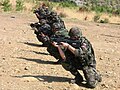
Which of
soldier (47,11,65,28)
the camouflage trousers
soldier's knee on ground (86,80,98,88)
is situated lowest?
soldier's knee on ground (86,80,98,88)

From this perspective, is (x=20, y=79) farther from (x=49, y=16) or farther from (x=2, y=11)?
(x=2, y=11)

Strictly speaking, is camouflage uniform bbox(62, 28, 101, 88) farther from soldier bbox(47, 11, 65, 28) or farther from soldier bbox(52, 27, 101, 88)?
soldier bbox(47, 11, 65, 28)

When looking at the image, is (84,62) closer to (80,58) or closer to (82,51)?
(80,58)

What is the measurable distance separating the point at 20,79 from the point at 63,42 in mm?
1159

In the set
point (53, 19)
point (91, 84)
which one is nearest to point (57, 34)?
point (53, 19)

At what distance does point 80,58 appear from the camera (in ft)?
31.8

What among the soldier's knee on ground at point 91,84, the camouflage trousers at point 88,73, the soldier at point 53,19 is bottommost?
the soldier's knee on ground at point 91,84

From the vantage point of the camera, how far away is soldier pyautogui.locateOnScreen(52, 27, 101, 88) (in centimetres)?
966

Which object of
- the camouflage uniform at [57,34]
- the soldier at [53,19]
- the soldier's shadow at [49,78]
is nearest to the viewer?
the soldier's shadow at [49,78]

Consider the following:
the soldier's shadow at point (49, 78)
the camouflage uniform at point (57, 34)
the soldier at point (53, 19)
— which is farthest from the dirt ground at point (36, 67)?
the soldier at point (53, 19)

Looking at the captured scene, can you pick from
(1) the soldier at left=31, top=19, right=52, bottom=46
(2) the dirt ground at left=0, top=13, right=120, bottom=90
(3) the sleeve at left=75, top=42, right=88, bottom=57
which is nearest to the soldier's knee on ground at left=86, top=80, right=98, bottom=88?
(2) the dirt ground at left=0, top=13, right=120, bottom=90

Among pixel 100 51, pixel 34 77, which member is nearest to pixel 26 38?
pixel 100 51

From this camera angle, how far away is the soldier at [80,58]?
9656mm

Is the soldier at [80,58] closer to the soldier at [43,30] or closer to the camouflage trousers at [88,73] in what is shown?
the camouflage trousers at [88,73]
